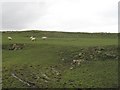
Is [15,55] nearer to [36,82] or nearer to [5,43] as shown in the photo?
[5,43]

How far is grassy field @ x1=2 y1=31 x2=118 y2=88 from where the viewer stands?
1561 inches

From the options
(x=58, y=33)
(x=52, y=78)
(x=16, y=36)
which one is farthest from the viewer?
(x=58, y=33)

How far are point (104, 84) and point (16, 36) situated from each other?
2966cm

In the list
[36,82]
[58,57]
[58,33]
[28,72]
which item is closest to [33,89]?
[36,82]

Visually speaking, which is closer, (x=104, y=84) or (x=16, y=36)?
(x=104, y=84)

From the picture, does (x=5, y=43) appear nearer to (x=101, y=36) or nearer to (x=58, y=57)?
(x=58, y=57)

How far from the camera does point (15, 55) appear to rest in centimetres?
5028

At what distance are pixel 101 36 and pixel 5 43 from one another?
17293mm

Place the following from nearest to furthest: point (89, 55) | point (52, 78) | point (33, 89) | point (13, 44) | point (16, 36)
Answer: point (33, 89) → point (52, 78) → point (89, 55) → point (13, 44) → point (16, 36)

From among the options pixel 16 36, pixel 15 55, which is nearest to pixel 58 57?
pixel 15 55

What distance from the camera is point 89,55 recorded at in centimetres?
4791

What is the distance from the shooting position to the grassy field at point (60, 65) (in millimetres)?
39656

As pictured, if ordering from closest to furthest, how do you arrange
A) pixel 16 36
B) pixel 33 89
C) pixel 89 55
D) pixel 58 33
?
1. pixel 33 89
2. pixel 89 55
3. pixel 16 36
4. pixel 58 33

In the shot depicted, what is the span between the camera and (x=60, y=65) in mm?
45656
